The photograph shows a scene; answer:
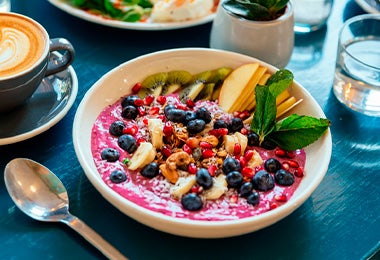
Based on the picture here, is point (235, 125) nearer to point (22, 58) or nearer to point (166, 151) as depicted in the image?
point (166, 151)

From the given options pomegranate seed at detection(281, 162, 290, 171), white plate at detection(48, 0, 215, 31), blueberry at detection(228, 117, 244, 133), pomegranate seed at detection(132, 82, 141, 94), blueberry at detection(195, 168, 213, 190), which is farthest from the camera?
white plate at detection(48, 0, 215, 31)

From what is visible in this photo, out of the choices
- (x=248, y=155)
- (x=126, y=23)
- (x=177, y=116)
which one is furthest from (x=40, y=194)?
(x=126, y=23)

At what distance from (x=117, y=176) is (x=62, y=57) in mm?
485

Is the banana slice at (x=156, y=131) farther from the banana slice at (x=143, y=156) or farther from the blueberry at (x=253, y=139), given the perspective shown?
the blueberry at (x=253, y=139)

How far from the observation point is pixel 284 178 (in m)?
1.30

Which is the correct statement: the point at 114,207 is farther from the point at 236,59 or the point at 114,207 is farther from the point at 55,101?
the point at 236,59

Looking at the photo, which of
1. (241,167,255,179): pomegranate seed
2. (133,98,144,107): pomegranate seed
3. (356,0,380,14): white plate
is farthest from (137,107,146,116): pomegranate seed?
(356,0,380,14): white plate

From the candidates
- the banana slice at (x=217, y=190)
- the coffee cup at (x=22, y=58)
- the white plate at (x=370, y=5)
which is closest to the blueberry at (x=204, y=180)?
the banana slice at (x=217, y=190)

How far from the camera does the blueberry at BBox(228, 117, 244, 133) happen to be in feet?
4.77

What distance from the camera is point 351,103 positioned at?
1.67m

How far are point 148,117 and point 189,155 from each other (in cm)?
20

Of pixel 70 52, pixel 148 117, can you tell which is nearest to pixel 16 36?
pixel 70 52

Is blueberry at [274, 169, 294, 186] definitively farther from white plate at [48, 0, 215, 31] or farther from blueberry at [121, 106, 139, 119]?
white plate at [48, 0, 215, 31]

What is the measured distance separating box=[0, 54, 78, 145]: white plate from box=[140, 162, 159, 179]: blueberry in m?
0.30
